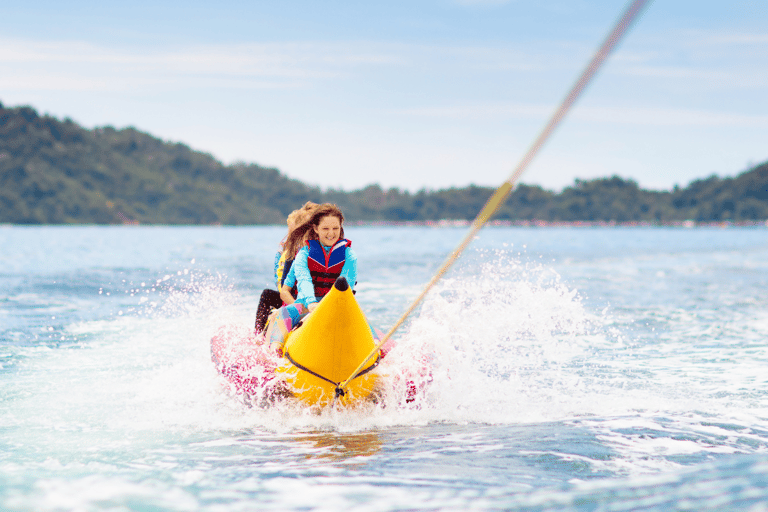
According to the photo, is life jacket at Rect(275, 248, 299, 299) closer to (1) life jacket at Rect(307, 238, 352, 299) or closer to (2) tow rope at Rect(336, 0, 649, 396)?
(1) life jacket at Rect(307, 238, 352, 299)

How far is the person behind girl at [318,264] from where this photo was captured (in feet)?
17.0

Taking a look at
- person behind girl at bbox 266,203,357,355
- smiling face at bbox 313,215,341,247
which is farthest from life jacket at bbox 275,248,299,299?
smiling face at bbox 313,215,341,247

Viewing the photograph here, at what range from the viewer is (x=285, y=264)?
225 inches

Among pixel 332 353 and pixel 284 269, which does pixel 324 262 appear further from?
pixel 332 353

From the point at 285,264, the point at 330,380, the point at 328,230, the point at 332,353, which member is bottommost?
the point at 330,380

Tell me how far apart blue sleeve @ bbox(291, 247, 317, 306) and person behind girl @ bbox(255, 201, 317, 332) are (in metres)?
0.27

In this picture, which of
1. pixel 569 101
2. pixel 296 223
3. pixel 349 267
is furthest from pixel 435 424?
pixel 569 101

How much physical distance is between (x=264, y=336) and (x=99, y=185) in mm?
147160

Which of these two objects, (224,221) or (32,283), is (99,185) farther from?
(32,283)

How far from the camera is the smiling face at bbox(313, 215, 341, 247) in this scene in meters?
5.28

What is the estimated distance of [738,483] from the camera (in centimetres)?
319

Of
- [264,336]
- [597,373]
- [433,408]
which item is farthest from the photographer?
[597,373]

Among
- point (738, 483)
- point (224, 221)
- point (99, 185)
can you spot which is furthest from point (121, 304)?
point (99, 185)

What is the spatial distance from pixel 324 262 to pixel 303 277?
8.3 inches
